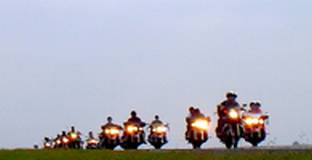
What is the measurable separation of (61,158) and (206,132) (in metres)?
13.0

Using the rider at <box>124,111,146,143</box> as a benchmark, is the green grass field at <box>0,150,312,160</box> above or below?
below

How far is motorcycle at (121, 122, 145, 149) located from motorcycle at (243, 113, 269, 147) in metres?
8.75

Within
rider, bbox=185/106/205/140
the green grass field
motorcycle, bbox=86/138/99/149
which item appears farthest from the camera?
motorcycle, bbox=86/138/99/149

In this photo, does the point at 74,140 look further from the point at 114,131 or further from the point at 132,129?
the point at 132,129

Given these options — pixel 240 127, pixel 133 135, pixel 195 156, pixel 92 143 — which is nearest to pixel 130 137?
pixel 133 135

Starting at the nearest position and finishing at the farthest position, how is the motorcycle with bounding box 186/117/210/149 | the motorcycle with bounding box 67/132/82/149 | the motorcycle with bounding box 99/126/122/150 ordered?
the motorcycle with bounding box 186/117/210/149
the motorcycle with bounding box 99/126/122/150
the motorcycle with bounding box 67/132/82/149

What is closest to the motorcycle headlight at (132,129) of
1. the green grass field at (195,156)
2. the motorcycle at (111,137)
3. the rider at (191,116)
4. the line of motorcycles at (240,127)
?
the motorcycle at (111,137)

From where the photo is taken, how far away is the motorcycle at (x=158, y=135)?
38412mm

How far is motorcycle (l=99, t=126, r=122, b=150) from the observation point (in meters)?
41.4

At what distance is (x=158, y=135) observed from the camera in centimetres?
3866

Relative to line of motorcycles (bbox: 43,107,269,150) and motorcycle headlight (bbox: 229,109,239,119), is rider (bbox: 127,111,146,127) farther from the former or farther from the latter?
motorcycle headlight (bbox: 229,109,239,119)

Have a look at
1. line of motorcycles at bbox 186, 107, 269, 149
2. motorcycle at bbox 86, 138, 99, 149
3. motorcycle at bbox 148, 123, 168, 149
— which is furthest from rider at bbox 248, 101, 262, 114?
motorcycle at bbox 86, 138, 99, 149

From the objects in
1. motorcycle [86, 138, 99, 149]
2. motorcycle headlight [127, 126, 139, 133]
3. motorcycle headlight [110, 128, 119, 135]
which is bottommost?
motorcycle headlight [127, 126, 139, 133]

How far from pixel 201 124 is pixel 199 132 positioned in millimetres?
274
